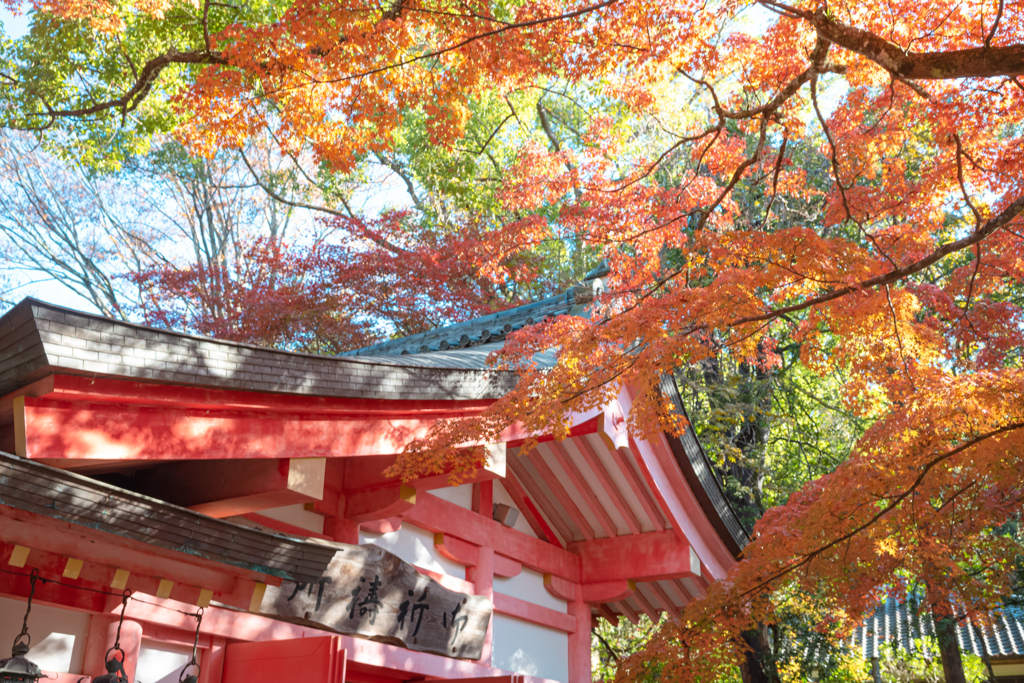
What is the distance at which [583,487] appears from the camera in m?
7.02

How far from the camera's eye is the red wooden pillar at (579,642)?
283 inches

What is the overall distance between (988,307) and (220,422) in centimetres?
677

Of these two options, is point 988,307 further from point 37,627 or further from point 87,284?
point 87,284

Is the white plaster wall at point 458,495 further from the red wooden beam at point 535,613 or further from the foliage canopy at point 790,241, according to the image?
the foliage canopy at point 790,241

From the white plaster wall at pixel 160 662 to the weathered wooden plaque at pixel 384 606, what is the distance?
49 centimetres

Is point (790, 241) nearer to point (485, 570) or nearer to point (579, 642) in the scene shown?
point (485, 570)

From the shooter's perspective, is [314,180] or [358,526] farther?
[314,180]

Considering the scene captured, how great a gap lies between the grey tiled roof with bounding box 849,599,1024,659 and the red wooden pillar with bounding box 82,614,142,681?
12168 millimetres

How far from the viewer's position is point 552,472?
6926 mm

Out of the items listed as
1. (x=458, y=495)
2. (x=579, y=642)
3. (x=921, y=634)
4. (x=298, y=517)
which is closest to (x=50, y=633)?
(x=298, y=517)

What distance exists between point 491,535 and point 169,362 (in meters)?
3.88

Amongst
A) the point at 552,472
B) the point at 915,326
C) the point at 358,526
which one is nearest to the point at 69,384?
the point at 358,526

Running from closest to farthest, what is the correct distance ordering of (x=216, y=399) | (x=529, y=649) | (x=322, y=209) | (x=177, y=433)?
(x=177, y=433), (x=216, y=399), (x=529, y=649), (x=322, y=209)

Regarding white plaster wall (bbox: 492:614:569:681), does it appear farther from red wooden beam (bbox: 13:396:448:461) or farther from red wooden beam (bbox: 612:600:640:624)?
red wooden beam (bbox: 13:396:448:461)
